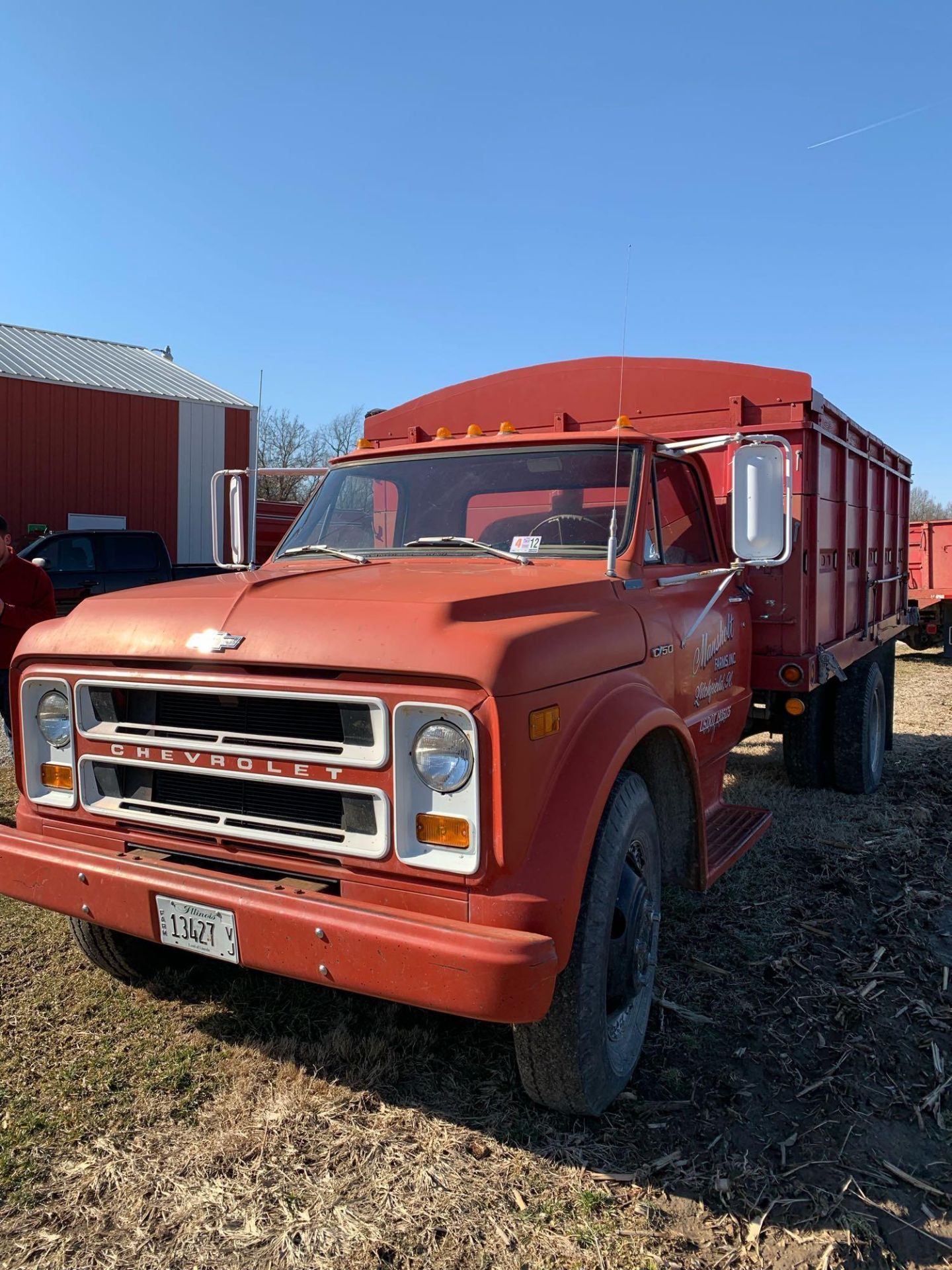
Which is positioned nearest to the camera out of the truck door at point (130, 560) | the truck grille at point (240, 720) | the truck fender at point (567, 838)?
the truck fender at point (567, 838)

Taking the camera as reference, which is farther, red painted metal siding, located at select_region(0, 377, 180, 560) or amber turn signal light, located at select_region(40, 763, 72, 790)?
red painted metal siding, located at select_region(0, 377, 180, 560)

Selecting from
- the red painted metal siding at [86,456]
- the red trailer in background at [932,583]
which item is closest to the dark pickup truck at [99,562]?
the red painted metal siding at [86,456]

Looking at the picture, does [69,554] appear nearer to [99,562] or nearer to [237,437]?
[99,562]

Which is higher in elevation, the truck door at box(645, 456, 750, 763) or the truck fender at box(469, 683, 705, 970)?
the truck door at box(645, 456, 750, 763)

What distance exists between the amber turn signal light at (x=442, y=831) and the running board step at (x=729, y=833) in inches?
60.3

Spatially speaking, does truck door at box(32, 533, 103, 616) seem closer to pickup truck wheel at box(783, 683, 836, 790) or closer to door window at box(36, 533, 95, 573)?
door window at box(36, 533, 95, 573)

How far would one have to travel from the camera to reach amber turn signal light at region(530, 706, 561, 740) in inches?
95.5

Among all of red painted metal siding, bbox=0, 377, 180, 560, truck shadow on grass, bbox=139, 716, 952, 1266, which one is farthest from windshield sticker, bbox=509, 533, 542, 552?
red painted metal siding, bbox=0, 377, 180, 560

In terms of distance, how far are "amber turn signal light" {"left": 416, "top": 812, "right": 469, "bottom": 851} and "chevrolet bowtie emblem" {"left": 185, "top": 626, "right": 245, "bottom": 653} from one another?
2.46 ft

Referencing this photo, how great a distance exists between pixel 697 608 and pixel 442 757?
1.94 meters

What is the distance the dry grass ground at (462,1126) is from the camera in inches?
93.7

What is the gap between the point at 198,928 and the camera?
2.63m

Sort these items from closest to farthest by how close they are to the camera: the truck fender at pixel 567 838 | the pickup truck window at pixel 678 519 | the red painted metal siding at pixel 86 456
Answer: the truck fender at pixel 567 838 → the pickup truck window at pixel 678 519 → the red painted metal siding at pixel 86 456

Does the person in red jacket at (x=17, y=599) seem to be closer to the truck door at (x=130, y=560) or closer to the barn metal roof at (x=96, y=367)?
the truck door at (x=130, y=560)
